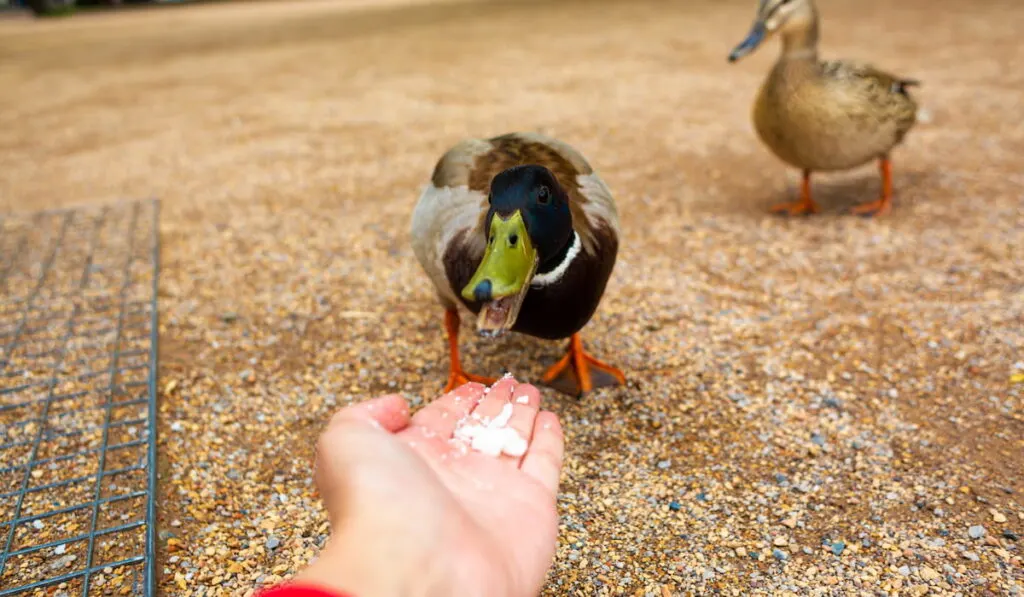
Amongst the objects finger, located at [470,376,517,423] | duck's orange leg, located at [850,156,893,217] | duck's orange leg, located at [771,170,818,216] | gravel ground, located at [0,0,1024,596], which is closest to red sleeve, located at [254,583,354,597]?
finger, located at [470,376,517,423]

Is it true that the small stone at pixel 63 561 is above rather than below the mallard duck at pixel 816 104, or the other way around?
below

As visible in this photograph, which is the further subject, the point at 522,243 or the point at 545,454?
the point at 522,243

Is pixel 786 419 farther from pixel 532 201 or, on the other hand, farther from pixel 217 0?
pixel 217 0

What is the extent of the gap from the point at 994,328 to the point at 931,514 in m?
1.15

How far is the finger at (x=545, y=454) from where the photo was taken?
62.7 inches

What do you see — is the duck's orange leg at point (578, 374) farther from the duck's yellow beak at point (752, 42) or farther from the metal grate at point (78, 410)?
the duck's yellow beak at point (752, 42)

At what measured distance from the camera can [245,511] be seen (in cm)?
212

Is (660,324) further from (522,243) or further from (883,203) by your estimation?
(883,203)

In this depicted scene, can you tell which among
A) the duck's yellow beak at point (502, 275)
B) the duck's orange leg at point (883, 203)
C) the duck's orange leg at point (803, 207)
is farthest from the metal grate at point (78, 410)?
the duck's orange leg at point (883, 203)

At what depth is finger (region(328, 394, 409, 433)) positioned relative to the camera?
4.71 feet

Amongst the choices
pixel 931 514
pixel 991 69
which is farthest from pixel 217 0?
pixel 931 514

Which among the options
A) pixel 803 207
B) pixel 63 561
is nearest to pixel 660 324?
pixel 803 207

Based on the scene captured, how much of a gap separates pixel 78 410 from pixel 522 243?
70.0 inches

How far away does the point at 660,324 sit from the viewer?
9.88 ft
